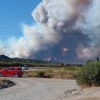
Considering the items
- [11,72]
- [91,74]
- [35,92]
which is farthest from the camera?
[11,72]

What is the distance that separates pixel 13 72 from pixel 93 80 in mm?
35524

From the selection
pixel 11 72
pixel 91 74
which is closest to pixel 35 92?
pixel 91 74

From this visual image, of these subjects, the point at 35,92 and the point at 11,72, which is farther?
the point at 11,72

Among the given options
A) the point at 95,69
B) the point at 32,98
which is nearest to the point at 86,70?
the point at 95,69

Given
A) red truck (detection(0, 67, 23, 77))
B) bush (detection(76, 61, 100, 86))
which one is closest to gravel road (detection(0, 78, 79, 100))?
bush (detection(76, 61, 100, 86))

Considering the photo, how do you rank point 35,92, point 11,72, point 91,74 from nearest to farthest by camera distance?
point 35,92, point 91,74, point 11,72

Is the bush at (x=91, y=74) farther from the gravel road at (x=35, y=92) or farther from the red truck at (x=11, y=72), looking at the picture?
the red truck at (x=11, y=72)

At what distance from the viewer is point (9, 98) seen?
2991 cm

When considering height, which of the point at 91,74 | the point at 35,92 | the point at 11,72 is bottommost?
the point at 35,92

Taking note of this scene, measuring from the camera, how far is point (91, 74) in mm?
37156

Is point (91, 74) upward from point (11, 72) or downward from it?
downward

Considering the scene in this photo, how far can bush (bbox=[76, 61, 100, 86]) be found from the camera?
121ft

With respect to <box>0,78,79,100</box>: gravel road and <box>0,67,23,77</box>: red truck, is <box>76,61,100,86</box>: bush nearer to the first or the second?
<box>0,78,79,100</box>: gravel road

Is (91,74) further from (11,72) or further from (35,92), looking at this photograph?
(11,72)
